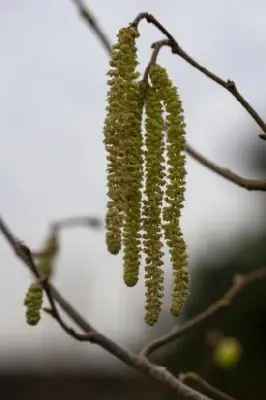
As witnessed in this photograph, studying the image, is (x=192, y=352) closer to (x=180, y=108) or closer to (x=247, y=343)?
(x=247, y=343)

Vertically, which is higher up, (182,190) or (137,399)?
(182,190)

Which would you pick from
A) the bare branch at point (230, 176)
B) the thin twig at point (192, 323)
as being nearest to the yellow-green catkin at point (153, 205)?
the bare branch at point (230, 176)

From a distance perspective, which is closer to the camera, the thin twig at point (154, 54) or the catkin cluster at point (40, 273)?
the thin twig at point (154, 54)

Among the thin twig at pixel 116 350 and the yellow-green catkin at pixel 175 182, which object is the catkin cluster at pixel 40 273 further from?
the yellow-green catkin at pixel 175 182

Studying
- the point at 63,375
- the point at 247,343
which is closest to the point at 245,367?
the point at 247,343

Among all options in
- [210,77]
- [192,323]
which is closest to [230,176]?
[210,77]

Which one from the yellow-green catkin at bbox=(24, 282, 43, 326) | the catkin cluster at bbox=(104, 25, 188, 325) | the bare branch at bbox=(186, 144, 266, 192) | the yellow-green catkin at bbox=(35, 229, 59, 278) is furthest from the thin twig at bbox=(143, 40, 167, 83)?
the yellow-green catkin at bbox=(35, 229, 59, 278)

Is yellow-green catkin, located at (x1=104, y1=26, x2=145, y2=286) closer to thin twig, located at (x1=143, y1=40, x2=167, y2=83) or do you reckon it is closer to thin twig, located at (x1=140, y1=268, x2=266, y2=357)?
thin twig, located at (x1=143, y1=40, x2=167, y2=83)

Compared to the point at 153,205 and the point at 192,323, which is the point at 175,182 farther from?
the point at 192,323
